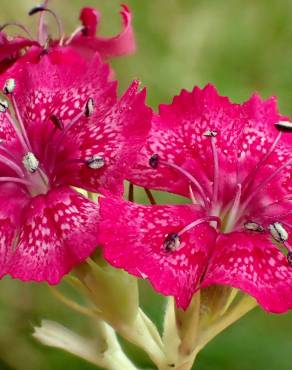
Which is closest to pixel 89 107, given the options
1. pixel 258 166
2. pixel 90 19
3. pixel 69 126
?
pixel 69 126

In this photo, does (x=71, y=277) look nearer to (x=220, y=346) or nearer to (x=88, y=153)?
(x=88, y=153)

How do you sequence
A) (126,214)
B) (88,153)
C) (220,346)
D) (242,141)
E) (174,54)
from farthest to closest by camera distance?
1. (174,54)
2. (220,346)
3. (242,141)
4. (88,153)
5. (126,214)

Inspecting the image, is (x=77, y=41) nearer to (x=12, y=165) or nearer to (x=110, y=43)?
(x=110, y=43)

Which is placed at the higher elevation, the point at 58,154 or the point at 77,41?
the point at 77,41

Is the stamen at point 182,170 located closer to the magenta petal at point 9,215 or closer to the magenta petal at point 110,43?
the magenta petal at point 9,215

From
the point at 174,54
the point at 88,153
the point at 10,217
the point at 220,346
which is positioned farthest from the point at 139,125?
the point at 174,54

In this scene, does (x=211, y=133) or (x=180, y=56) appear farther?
(x=180, y=56)

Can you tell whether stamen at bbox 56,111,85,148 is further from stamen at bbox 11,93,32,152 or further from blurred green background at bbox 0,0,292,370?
blurred green background at bbox 0,0,292,370
